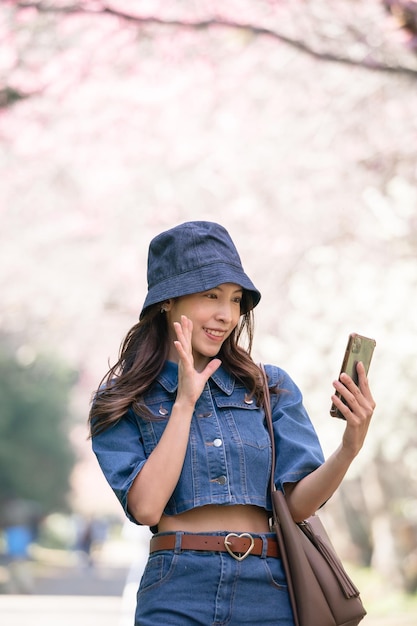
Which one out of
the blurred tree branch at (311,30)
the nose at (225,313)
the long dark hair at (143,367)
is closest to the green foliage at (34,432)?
the blurred tree branch at (311,30)

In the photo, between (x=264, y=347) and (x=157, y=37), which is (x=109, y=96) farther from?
(x=264, y=347)

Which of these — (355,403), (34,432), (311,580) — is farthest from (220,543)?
(34,432)

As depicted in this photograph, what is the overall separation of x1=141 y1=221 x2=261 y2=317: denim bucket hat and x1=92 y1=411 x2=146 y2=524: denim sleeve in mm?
370

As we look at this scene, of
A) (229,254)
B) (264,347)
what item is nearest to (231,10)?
(264,347)

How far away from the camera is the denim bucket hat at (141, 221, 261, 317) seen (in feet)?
11.1

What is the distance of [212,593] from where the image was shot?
3164 millimetres

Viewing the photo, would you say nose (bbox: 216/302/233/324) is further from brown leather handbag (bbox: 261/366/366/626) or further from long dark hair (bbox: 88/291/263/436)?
brown leather handbag (bbox: 261/366/366/626)

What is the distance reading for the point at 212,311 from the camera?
3.39 m

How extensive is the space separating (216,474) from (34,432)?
29.4 m

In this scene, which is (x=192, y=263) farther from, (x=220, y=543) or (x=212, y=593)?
(x=212, y=593)

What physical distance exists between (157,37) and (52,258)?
3506 mm

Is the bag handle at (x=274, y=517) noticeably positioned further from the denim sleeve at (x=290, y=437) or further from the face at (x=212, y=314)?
the face at (x=212, y=314)

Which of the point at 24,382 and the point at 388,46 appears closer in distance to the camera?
the point at 388,46

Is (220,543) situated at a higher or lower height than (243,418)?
lower
